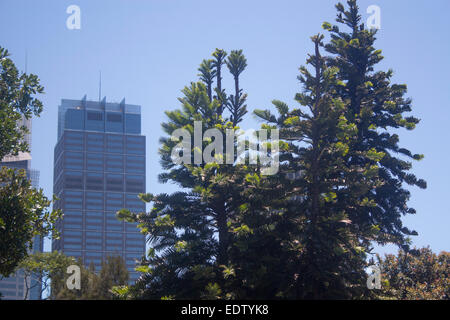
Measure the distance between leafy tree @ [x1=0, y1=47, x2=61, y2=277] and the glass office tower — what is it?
130m

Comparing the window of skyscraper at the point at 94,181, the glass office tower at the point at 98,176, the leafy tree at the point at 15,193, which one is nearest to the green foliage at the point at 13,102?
the leafy tree at the point at 15,193

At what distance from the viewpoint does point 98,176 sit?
541 feet

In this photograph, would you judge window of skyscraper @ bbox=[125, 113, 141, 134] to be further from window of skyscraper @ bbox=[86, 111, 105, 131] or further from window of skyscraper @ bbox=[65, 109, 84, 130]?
window of skyscraper @ bbox=[65, 109, 84, 130]

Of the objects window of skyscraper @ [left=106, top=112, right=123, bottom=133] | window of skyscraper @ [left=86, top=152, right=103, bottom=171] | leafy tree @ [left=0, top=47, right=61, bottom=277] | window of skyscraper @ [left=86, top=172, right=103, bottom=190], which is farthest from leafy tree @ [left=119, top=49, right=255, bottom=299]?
window of skyscraper @ [left=106, top=112, right=123, bottom=133]

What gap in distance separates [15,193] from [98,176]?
153m

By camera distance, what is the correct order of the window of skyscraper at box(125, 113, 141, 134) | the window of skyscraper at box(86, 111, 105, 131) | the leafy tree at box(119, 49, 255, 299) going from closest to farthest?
the leafy tree at box(119, 49, 255, 299)
the window of skyscraper at box(86, 111, 105, 131)
the window of skyscraper at box(125, 113, 141, 134)

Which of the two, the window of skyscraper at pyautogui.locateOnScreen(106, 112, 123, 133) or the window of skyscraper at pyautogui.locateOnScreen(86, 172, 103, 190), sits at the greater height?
the window of skyscraper at pyautogui.locateOnScreen(106, 112, 123, 133)

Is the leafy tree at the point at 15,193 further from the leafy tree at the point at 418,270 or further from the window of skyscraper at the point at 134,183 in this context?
the window of skyscraper at the point at 134,183

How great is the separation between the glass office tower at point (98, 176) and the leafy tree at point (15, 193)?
129774mm

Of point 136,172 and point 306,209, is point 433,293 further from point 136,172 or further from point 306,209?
point 136,172

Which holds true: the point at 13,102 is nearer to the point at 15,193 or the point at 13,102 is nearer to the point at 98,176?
the point at 15,193

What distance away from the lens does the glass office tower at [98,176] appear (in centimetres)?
15388

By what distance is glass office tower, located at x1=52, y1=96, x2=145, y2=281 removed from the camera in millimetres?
153875

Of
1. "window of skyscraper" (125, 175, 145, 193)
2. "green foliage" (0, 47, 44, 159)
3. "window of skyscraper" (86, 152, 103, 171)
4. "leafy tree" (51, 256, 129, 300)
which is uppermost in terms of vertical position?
"window of skyscraper" (86, 152, 103, 171)
